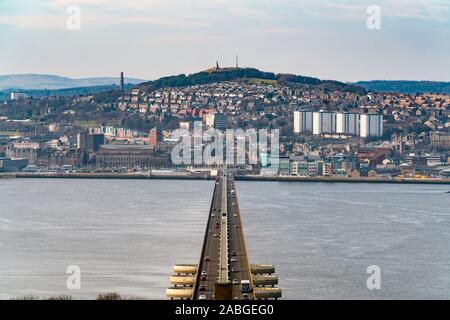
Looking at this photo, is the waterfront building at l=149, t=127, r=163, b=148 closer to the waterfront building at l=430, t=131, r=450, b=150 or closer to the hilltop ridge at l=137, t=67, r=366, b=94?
the waterfront building at l=430, t=131, r=450, b=150

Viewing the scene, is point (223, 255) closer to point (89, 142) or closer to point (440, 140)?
point (89, 142)

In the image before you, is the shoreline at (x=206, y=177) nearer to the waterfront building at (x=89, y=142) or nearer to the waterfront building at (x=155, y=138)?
the waterfront building at (x=89, y=142)

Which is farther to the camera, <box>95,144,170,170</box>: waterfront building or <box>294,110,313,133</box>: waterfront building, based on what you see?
<box>294,110,313,133</box>: waterfront building

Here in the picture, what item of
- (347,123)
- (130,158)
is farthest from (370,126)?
(130,158)

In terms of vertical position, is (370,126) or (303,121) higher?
(303,121)

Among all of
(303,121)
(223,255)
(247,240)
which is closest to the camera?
(223,255)

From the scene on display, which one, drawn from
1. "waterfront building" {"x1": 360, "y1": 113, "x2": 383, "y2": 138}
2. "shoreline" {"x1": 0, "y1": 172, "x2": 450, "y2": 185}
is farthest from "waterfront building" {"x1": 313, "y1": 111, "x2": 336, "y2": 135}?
"shoreline" {"x1": 0, "y1": 172, "x2": 450, "y2": 185}

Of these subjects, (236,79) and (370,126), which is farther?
(236,79)

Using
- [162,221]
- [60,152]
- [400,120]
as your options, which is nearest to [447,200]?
[162,221]

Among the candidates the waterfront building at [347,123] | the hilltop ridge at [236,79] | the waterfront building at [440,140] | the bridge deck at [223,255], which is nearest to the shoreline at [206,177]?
the waterfront building at [440,140]
